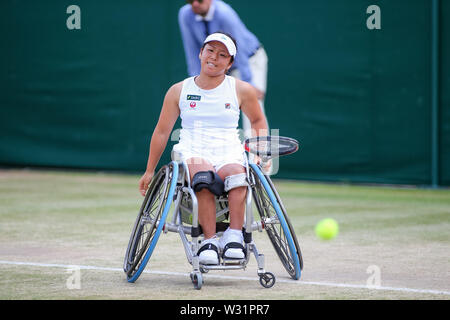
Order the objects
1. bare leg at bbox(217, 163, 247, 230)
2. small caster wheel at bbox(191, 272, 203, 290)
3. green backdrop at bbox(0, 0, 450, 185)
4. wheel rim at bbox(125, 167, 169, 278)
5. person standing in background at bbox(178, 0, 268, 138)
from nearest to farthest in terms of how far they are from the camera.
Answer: small caster wheel at bbox(191, 272, 203, 290)
bare leg at bbox(217, 163, 247, 230)
wheel rim at bbox(125, 167, 169, 278)
person standing in background at bbox(178, 0, 268, 138)
green backdrop at bbox(0, 0, 450, 185)

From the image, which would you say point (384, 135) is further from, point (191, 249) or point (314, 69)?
point (191, 249)

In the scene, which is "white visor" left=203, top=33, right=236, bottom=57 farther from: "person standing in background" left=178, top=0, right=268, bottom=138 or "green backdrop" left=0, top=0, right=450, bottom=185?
"green backdrop" left=0, top=0, right=450, bottom=185

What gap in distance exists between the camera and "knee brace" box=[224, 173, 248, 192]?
4.57 metres

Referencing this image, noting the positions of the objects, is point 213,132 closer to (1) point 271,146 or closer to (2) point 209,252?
(1) point 271,146

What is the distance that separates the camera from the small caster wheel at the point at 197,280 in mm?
4480

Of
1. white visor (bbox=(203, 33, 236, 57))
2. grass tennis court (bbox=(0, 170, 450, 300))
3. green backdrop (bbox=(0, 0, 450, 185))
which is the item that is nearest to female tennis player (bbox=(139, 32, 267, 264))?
white visor (bbox=(203, 33, 236, 57))

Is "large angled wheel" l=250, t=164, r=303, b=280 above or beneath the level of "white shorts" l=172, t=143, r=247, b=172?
beneath

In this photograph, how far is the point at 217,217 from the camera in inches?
192

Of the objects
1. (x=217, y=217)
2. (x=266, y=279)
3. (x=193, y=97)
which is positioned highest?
(x=193, y=97)

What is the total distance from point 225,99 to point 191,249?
0.83 meters

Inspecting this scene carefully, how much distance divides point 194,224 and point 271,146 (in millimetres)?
604

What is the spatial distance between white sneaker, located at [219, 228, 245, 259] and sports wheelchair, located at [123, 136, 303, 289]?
33mm

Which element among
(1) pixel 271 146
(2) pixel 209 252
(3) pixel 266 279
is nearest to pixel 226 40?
(1) pixel 271 146

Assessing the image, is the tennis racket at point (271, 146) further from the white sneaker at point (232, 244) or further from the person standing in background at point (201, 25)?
the person standing in background at point (201, 25)
